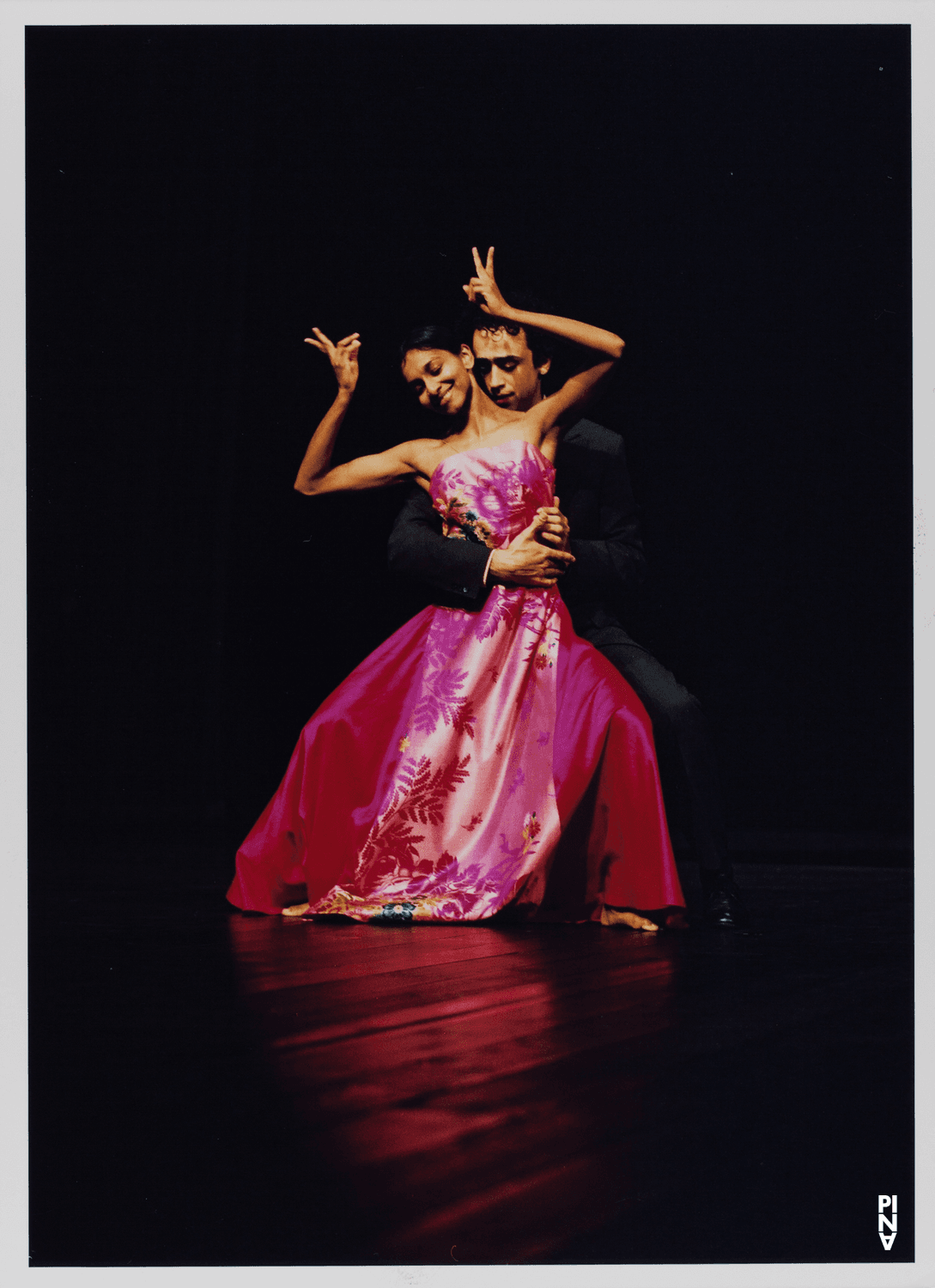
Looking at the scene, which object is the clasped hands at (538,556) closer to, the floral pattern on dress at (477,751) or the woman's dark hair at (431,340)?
the floral pattern on dress at (477,751)

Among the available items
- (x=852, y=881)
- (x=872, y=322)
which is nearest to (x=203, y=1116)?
(x=852, y=881)

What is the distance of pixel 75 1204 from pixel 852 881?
209 cm

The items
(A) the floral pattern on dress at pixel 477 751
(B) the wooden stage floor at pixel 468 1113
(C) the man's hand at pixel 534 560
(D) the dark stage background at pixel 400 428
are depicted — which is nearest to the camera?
(B) the wooden stage floor at pixel 468 1113

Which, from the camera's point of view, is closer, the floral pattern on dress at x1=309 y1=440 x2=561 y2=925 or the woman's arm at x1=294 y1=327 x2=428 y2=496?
the floral pattern on dress at x1=309 y1=440 x2=561 y2=925

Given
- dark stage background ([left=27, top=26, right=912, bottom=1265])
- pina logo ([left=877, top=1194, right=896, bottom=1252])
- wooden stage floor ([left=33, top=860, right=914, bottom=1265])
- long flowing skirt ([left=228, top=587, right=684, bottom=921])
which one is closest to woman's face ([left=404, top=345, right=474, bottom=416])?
dark stage background ([left=27, top=26, right=912, bottom=1265])

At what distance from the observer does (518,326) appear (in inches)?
90.4

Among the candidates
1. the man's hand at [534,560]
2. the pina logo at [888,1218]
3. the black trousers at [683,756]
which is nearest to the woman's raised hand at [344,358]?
the man's hand at [534,560]

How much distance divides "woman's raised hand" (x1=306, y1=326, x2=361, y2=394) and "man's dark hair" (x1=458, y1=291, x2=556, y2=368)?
0.23 m

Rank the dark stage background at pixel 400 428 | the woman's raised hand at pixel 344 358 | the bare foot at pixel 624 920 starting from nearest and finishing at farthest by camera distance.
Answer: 1. the dark stage background at pixel 400 428
2. the bare foot at pixel 624 920
3. the woman's raised hand at pixel 344 358

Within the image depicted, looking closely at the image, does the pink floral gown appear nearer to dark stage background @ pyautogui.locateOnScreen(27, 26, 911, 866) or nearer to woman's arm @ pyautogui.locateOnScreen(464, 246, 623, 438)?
woman's arm @ pyautogui.locateOnScreen(464, 246, 623, 438)

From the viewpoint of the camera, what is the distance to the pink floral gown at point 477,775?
200 cm

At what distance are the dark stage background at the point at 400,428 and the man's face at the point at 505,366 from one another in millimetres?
132

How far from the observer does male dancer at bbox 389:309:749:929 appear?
6.69 feet

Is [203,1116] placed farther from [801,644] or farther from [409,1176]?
[801,644]
